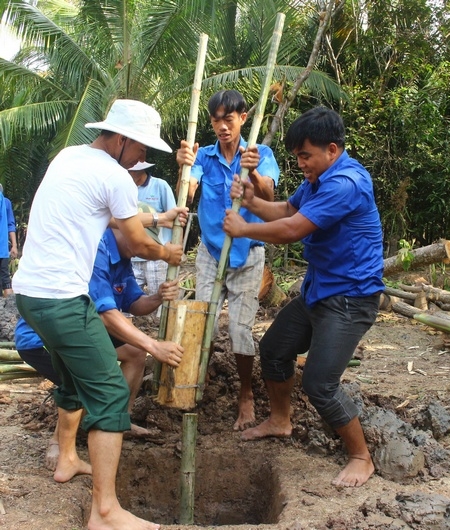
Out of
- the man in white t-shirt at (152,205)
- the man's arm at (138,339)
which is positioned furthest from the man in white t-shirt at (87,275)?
the man in white t-shirt at (152,205)

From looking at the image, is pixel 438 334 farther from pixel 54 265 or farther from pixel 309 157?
pixel 54 265

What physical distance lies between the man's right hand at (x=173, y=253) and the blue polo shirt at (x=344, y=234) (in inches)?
30.5

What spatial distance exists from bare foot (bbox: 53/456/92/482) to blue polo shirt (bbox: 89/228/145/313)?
0.98 m

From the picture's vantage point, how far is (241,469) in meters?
4.46

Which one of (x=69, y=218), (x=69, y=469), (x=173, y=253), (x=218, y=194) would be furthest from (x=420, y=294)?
(x=69, y=218)

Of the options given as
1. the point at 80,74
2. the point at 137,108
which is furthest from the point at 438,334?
the point at 80,74

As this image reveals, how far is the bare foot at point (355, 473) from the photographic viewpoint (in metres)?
3.81

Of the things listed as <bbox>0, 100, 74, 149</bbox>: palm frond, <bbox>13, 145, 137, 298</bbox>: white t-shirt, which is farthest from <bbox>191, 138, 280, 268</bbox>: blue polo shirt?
<bbox>0, 100, 74, 149</bbox>: palm frond

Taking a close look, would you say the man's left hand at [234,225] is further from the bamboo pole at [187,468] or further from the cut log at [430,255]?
the cut log at [430,255]

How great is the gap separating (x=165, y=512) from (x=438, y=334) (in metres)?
4.70

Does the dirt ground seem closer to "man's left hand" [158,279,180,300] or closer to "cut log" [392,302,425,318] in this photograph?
"man's left hand" [158,279,180,300]

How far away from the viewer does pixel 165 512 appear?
4.47 metres

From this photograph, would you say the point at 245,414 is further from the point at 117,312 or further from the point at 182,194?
the point at 182,194

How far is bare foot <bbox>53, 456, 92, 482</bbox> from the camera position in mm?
3838
